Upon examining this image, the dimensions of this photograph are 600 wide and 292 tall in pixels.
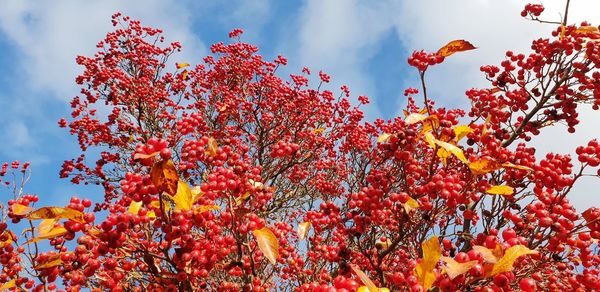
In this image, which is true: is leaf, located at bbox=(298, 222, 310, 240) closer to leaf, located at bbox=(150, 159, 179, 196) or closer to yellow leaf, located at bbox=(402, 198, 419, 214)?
yellow leaf, located at bbox=(402, 198, 419, 214)

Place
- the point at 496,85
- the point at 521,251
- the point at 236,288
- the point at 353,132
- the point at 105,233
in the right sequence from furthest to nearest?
the point at 353,132
the point at 496,85
the point at 236,288
the point at 105,233
the point at 521,251

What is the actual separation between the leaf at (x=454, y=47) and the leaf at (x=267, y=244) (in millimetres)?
1844

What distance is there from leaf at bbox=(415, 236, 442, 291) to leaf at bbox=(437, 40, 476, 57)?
1464mm

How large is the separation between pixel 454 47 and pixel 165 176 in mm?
2217

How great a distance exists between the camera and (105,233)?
271cm

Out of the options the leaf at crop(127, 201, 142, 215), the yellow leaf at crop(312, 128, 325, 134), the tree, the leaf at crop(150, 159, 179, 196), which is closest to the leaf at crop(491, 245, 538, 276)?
the tree

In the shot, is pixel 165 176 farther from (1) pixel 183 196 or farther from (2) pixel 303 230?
(2) pixel 303 230

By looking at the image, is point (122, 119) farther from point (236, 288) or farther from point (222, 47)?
point (236, 288)

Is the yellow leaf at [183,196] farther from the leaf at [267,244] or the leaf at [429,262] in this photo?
the leaf at [429,262]

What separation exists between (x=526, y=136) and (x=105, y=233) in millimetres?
4894

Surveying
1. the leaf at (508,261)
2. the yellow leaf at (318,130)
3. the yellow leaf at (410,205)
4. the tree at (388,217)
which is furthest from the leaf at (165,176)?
the yellow leaf at (318,130)

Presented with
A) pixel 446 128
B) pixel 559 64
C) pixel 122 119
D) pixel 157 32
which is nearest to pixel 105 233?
pixel 446 128

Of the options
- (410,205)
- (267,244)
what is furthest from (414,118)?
(267,244)

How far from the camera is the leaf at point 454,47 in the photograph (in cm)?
297
